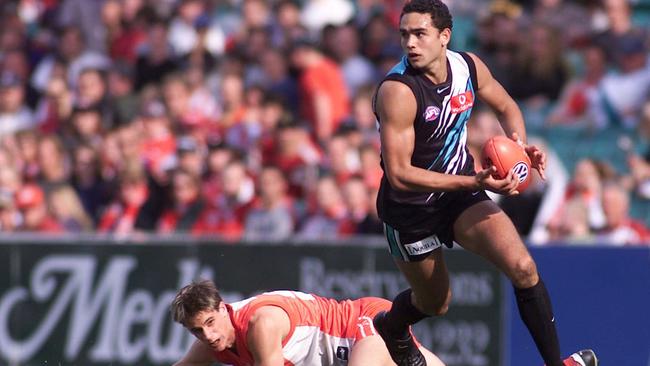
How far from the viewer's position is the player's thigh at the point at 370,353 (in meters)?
8.59

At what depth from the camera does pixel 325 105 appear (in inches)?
548

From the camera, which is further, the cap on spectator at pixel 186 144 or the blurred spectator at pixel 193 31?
the blurred spectator at pixel 193 31

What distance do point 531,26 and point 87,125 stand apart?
14.9 ft

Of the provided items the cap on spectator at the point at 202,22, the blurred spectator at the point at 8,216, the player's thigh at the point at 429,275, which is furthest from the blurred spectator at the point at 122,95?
the player's thigh at the point at 429,275

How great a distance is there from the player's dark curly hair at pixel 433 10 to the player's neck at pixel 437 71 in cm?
18

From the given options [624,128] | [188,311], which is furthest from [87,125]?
[188,311]

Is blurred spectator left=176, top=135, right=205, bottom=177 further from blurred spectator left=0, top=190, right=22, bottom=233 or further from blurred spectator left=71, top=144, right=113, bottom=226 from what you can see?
blurred spectator left=0, top=190, right=22, bottom=233

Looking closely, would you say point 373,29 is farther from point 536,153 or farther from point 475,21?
point 536,153

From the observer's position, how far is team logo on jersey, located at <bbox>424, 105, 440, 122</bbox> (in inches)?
311

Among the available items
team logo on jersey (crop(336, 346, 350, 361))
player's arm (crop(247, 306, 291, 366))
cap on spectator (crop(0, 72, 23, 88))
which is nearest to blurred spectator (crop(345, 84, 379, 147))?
cap on spectator (crop(0, 72, 23, 88))

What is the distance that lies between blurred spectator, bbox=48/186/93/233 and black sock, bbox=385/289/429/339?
16.5 feet

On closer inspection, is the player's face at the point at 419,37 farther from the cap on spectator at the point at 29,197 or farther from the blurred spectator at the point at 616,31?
the cap on spectator at the point at 29,197

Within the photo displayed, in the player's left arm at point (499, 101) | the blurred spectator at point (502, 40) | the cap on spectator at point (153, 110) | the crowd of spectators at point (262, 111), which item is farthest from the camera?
the cap on spectator at point (153, 110)

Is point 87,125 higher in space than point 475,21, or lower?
lower
